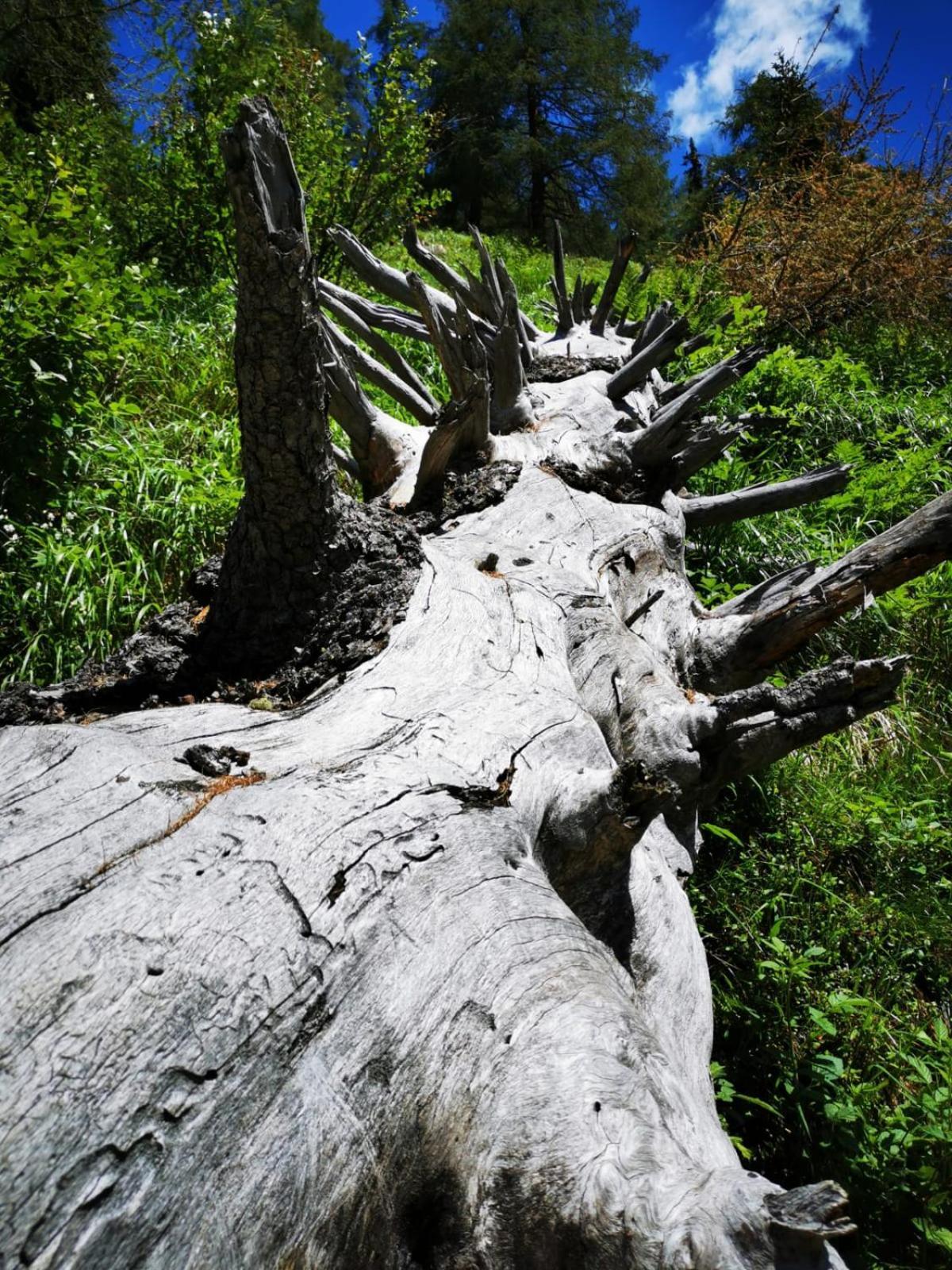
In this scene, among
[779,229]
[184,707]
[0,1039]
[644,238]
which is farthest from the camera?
[644,238]

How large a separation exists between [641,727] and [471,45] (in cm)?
2632

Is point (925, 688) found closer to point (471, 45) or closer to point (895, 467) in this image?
point (895, 467)

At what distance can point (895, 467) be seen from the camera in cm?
598

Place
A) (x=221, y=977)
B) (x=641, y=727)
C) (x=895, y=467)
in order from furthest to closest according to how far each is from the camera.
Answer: (x=895, y=467), (x=641, y=727), (x=221, y=977)

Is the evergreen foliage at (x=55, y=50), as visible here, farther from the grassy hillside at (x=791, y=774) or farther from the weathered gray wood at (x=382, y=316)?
the weathered gray wood at (x=382, y=316)

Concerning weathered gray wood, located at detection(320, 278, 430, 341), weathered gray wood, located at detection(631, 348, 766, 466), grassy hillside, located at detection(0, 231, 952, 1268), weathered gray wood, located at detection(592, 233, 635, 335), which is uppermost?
weathered gray wood, located at detection(592, 233, 635, 335)

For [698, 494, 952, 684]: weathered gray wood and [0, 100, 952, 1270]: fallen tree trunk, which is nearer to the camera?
[0, 100, 952, 1270]: fallen tree trunk

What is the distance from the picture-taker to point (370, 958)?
1.34 metres

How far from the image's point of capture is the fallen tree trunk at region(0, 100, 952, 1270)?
1045 mm

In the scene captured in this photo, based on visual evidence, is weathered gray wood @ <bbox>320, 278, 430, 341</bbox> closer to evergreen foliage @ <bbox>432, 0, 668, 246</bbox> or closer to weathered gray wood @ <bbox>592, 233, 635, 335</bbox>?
weathered gray wood @ <bbox>592, 233, 635, 335</bbox>

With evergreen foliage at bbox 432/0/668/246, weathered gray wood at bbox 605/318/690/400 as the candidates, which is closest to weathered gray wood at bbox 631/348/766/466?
weathered gray wood at bbox 605/318/690/400

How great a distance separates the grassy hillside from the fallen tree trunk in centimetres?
79

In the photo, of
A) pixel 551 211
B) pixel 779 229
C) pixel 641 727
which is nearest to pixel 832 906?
pixel 641 727

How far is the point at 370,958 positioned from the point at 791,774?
10.3 feet
